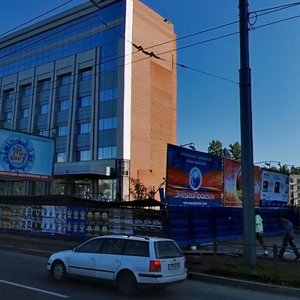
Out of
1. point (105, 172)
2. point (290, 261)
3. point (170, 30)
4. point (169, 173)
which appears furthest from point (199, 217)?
point (170, 30)

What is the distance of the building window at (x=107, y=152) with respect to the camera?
53481 millimetres

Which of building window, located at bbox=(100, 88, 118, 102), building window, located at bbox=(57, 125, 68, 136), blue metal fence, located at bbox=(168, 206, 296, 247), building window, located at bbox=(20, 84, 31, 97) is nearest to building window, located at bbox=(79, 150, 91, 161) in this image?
building window, located at bbox=(57, 125, 68, 136)

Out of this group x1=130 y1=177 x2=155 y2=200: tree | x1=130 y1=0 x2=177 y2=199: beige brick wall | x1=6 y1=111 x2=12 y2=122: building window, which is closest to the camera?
x1=130 y1=177 x2=155 y2=200: tree

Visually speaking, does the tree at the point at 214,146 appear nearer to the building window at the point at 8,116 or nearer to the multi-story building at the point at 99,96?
the multi-story building at the point at 99,96

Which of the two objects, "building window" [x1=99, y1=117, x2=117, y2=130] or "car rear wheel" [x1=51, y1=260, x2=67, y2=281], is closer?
"car rear wheel" [x1=51, y1=260, x2=67, y2=281]

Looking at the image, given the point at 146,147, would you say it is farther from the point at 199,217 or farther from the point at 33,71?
the point at 199,217

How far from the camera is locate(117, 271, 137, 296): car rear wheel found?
10234 millimetres

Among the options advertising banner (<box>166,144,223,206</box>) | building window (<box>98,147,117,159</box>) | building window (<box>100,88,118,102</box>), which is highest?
building window (<box>100,88,118,102</box>)

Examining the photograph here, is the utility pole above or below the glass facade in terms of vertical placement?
below

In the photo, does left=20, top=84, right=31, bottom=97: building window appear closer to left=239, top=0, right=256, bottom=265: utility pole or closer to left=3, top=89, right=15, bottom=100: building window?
left=3, top=89, right=15, bottom=100: building window

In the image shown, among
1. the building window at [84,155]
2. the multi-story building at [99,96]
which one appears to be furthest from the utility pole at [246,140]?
the building window at [84,155]

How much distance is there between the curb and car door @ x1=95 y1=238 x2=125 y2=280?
121 inches

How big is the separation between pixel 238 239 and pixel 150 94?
37.4 m

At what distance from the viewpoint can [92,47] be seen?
193 feet
